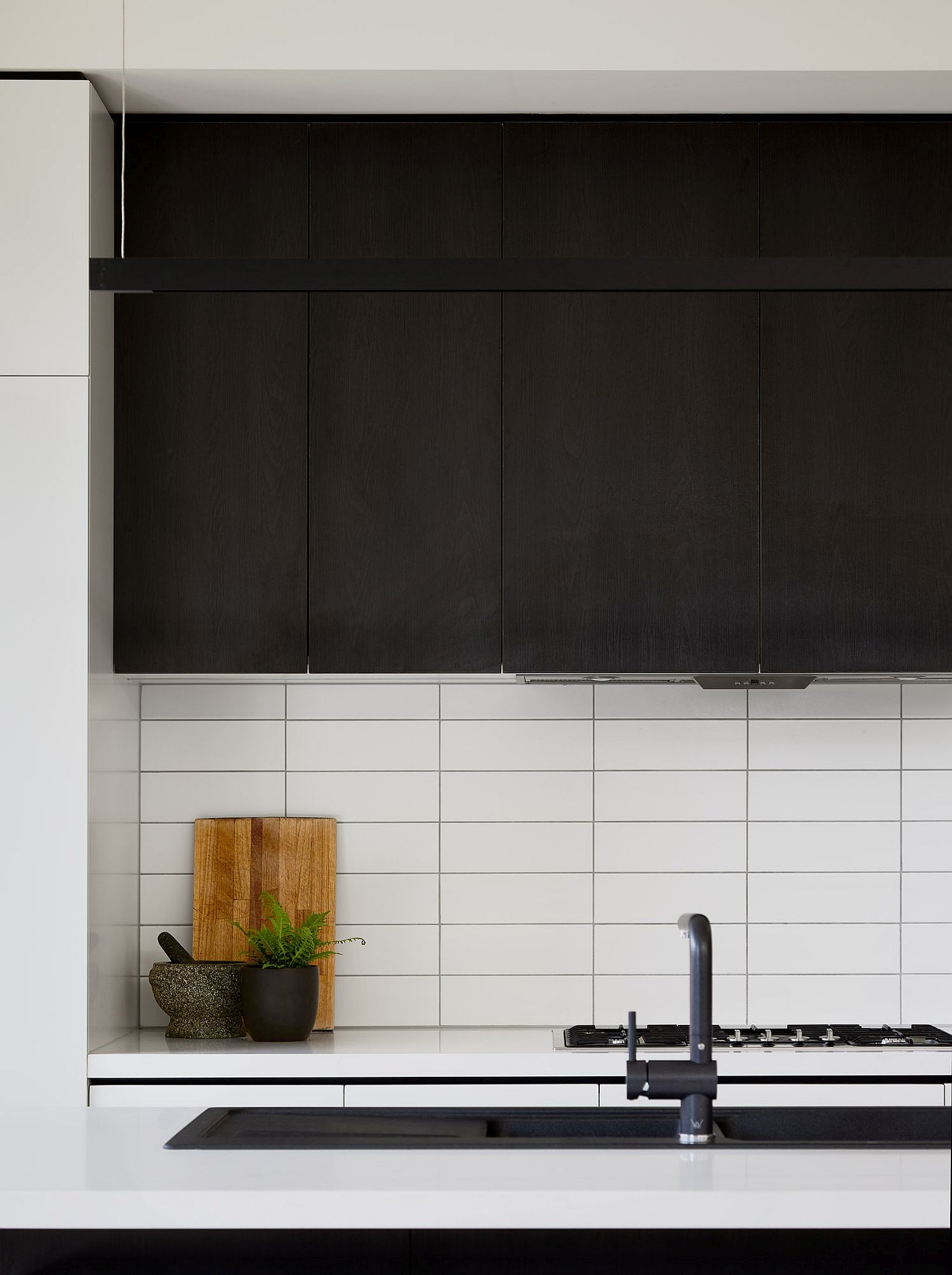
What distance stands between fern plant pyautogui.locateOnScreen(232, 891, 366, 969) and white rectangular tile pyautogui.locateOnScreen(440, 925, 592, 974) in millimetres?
313

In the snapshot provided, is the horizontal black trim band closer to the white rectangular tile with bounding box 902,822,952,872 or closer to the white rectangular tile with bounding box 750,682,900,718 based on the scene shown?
the white rectangular tile with bounding box 750,682,900,718

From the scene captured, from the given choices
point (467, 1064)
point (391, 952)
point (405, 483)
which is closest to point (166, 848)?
point (391, 952)

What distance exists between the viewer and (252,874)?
3188 millimetres

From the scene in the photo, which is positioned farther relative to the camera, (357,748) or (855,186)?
(357,748)

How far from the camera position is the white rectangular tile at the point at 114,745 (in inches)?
112

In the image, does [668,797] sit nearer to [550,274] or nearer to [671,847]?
[671,847]

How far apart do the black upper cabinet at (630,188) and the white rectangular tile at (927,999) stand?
5.94 feet

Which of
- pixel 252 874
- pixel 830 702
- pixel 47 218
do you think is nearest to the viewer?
pixel 47 218

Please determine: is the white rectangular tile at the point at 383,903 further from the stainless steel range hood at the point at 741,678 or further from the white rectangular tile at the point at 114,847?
the stainless steel range hood at the point at 741,678

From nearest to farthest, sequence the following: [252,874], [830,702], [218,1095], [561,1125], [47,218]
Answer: [561,1125] → [218,1095] → [47,218] → [252,874] → [830,702]

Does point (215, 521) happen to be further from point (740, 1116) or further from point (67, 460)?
point (740, 1116)

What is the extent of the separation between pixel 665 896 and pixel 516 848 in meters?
0.39

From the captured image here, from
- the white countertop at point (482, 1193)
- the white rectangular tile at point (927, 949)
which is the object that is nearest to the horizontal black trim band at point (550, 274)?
the white countertop at point (482, 1193)

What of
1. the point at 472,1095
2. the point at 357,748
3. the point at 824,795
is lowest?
the point at 472,1095
